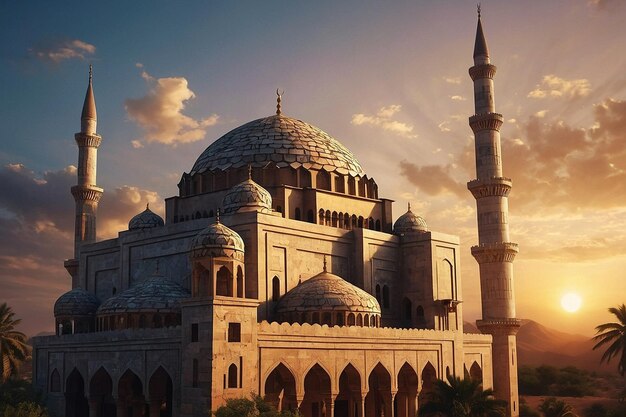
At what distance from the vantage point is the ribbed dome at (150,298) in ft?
92.5

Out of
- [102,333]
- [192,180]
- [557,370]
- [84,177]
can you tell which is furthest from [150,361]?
[557,370]

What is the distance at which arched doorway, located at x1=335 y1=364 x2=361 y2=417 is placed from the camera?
93.0 feet

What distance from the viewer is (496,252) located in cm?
3800

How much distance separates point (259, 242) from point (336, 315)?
167 inches

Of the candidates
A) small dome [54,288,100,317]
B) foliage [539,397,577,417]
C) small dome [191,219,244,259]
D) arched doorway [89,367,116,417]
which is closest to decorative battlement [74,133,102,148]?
Result: small dome [54,288,100,317]

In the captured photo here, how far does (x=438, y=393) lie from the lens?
83.3 feet

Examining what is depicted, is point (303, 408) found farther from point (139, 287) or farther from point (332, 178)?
point (332, 178)

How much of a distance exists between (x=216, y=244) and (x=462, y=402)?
10060 millimetres

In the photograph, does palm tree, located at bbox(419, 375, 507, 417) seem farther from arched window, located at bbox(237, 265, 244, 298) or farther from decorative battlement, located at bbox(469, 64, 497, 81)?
decorative battlement, located at bbox(469, 64, 497, 81)

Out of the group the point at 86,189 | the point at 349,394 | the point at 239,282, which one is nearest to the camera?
the point at 239,282

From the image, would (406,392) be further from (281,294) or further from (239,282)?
(239,282)

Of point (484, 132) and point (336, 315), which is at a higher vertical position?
point (484, 132)

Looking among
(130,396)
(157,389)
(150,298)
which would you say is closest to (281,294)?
(150,298)

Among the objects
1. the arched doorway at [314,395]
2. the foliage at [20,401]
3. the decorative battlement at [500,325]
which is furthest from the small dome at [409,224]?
the foliage at [20,401]
